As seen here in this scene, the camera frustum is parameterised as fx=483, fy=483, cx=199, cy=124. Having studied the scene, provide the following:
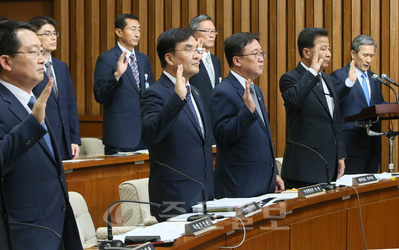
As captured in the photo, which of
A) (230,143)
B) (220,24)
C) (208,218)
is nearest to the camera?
(208,218)

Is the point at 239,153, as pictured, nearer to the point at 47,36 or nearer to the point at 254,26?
the point at 47,36

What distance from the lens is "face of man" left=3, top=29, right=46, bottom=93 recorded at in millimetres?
1692

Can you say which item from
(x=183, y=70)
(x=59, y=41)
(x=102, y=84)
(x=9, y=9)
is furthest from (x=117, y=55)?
(x=9, y=9)

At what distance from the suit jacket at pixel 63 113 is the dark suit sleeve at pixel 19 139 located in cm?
188

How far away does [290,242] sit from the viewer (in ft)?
7.38

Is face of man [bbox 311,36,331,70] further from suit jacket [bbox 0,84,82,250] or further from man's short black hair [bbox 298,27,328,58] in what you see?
suit jacket [bbox 0,84,82,250]

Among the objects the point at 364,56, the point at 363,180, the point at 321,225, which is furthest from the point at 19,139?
the point at 364,56

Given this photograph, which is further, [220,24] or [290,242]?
[220,24]

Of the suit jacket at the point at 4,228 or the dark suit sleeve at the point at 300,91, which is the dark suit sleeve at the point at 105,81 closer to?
the dark suit sleeve at the point at 300,91

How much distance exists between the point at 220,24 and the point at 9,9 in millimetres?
2754

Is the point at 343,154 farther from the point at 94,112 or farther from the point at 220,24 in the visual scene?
the point at 94,112

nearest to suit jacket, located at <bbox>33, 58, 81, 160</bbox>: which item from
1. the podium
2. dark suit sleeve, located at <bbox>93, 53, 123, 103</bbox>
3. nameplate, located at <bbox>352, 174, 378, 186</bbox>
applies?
dark suit sleeve, located at <bbox>93, 53, 123, 103</bbox>

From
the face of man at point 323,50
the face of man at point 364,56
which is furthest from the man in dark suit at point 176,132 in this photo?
the face of man at point 364,56

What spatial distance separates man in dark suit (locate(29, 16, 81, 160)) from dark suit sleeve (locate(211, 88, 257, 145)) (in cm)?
137
